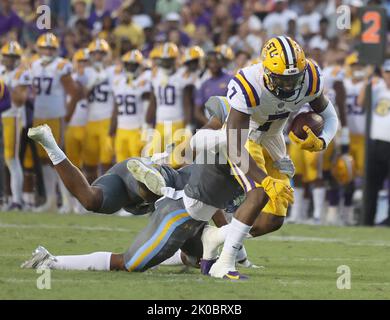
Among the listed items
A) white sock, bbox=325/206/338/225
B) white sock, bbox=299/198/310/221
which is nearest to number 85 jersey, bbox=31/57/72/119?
white sock, bbox=299/198/310/221

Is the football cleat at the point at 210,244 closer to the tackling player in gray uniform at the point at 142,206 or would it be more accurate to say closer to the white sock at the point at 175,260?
the tackling player in gray uniform at the point at 142,206

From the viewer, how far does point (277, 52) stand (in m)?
6.55

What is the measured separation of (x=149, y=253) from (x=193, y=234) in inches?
14.3

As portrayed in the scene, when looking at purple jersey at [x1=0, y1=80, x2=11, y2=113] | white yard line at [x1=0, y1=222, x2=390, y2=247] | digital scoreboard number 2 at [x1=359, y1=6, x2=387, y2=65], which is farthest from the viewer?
digital scoreboard number 2 at [x1=359, y1=6, x2=387, y2=65]

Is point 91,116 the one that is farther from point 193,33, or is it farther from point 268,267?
point 268,267

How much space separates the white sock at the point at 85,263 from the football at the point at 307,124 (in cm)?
143

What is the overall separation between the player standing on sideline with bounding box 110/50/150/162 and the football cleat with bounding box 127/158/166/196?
5.34 metres

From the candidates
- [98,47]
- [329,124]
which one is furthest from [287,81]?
[98,47]

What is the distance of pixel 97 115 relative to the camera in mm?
12711

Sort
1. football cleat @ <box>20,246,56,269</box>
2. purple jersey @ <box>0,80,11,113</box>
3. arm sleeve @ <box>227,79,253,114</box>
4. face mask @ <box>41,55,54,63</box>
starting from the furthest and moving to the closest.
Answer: face mask @ <box>41,55,54,63</box> → purple jersey @ <box>0,80,11,113</box> → football cleat @ <box>20,246,56,269</box> → arm sleeve @ <box>227,79,253,114</box>

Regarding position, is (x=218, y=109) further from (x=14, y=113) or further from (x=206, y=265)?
(x=14, y=113)

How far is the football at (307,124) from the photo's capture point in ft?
22.5

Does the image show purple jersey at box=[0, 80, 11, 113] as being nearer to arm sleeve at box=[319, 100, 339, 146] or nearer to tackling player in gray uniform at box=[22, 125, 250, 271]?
tackling player in gray uniform at box=[22, 125, 250, 271]

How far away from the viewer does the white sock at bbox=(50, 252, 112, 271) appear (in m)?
6.74
